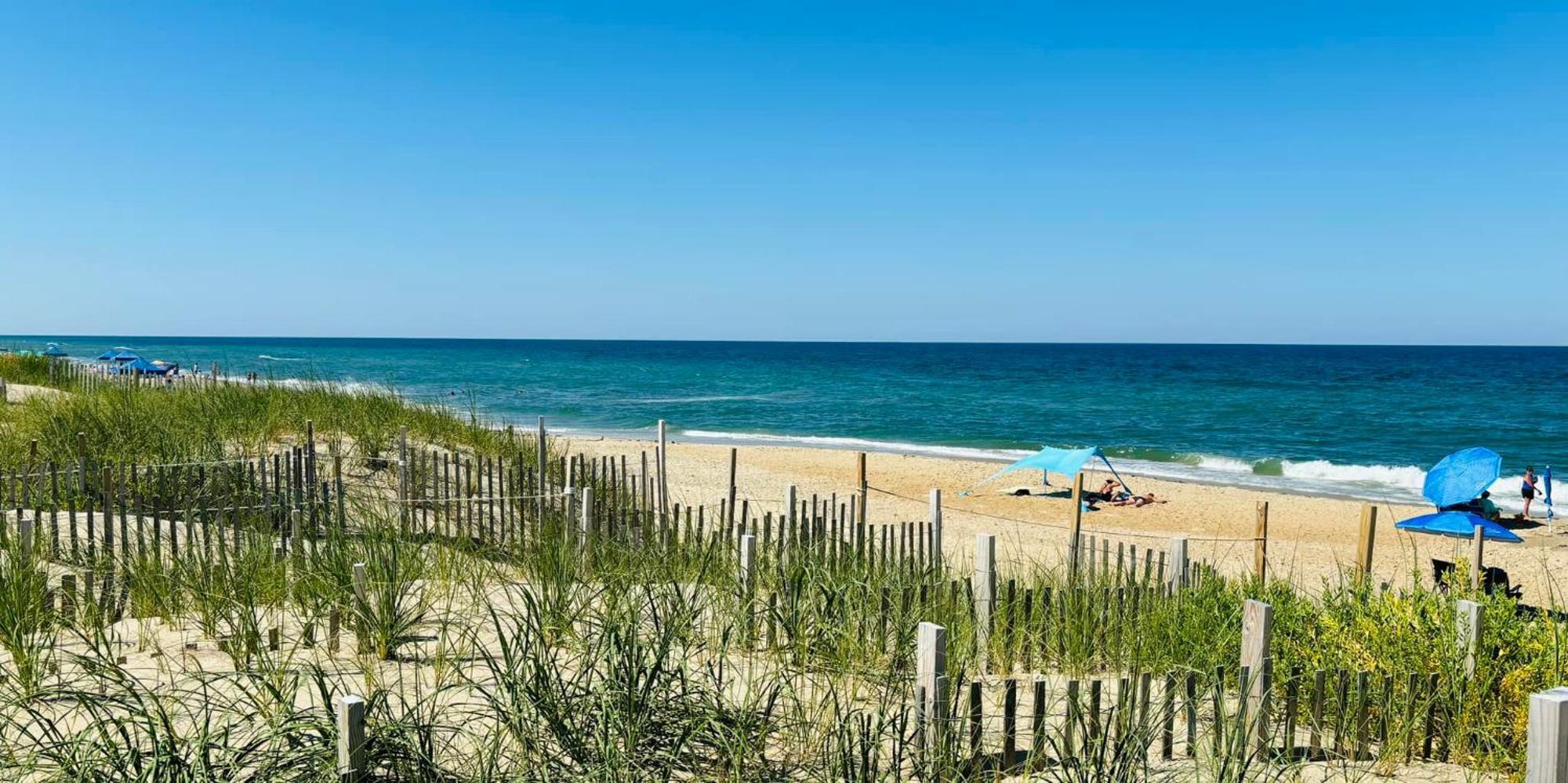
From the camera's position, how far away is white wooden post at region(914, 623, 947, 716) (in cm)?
319

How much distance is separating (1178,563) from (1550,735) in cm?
355

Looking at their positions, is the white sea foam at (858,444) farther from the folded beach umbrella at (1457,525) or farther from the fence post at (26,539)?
the fence post at (26,539)

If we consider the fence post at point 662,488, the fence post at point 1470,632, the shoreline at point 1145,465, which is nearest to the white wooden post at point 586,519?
the fence post at point 662,488

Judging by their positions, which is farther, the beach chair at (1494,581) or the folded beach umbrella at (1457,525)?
the folded beach umbrella at (1457,525)

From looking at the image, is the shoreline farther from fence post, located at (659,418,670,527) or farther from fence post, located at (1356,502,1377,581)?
fence post, located at (659,418,670,527)

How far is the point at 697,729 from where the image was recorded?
3041mm

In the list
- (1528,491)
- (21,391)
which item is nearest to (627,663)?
(21,391)

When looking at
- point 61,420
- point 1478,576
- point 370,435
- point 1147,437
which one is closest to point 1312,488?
point 1147,437

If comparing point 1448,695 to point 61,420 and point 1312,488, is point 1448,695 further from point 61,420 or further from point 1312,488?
point 1312,488

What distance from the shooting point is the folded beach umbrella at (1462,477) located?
30.1 feet

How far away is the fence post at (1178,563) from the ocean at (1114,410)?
509 inches

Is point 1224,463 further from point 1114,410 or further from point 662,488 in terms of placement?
point 662,488

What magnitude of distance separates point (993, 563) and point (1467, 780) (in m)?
2.11

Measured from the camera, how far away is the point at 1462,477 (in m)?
9.48
